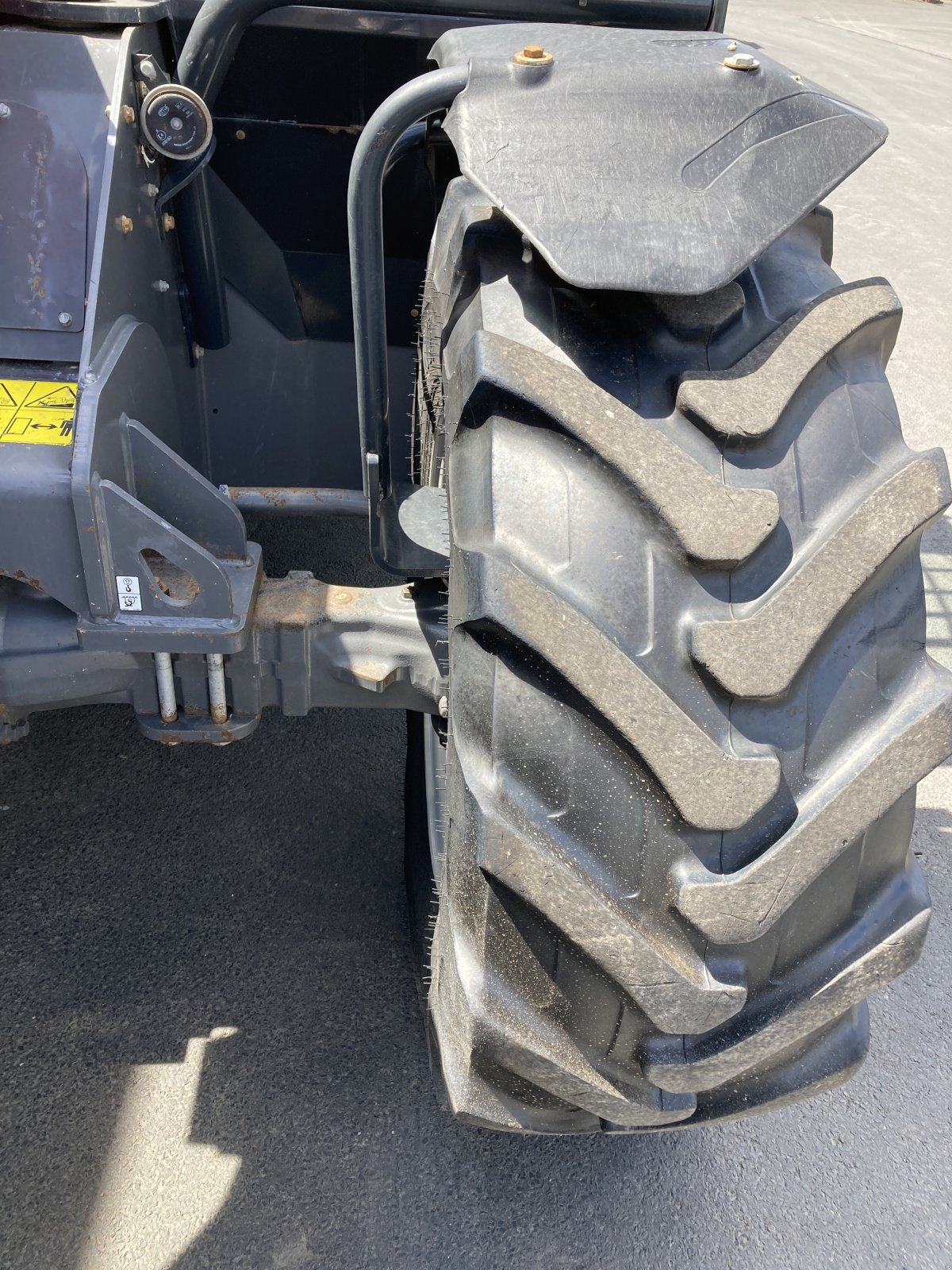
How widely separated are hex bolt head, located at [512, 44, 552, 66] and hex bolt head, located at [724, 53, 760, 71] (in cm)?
→ 19

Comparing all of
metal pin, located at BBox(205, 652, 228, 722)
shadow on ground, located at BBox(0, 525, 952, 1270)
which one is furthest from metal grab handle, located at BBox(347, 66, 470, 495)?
shadow on ground, located at BBox(0, 525, 952, 1270)

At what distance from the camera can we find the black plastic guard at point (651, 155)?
1.03 meters

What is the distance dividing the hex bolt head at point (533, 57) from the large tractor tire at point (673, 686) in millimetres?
193

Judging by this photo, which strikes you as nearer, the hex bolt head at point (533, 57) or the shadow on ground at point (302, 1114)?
the hex bolt head at point (533, 57)

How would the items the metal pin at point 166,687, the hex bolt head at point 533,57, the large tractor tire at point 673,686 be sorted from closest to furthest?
the large tractor tire at point 673,686 < the hex bolt head at point 533,57 < the metal pin at point 166,687

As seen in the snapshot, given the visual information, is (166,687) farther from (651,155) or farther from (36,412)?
(651,155)

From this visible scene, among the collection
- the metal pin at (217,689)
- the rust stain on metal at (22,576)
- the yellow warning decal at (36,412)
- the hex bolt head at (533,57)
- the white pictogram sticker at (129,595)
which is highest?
the hex bolt head at (533,57)

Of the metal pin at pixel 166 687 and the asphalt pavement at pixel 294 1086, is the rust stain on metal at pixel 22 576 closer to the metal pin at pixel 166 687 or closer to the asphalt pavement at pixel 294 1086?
the metal pin at pixel 166 687

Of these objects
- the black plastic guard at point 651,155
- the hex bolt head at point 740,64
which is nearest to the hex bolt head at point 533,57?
the black plastic guard at point 651,155

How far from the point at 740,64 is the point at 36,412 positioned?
3.06 feet

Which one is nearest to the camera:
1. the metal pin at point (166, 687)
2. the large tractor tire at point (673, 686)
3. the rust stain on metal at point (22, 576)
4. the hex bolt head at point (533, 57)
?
the large tractor tire at point (673, 686)

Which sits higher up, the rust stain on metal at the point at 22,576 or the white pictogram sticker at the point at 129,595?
the rust stain on metal at the point at 22,576

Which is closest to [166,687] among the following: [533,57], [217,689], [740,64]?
[217,689]

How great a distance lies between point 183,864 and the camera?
2.11 meters
